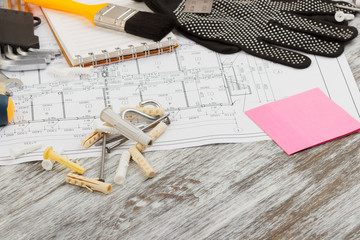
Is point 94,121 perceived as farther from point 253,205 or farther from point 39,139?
point 253,205

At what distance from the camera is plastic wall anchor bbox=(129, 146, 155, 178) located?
0.81m

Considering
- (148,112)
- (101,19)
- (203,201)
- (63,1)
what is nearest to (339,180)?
(203,201)

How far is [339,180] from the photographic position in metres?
0.81

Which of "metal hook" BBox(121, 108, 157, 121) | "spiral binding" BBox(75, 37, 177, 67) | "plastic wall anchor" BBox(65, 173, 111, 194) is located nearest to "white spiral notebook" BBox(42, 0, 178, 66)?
"spiral binding" BBox(75, 37, 177, 67)

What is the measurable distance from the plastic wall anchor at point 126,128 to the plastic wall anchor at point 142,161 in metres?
0.02

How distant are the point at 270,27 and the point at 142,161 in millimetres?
493

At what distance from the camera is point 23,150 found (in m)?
0.85

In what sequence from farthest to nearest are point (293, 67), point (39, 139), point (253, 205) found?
point (293, 67) < point (39, 139) < point (253, 205)

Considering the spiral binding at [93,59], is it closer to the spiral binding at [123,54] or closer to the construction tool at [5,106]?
the spiral binding at [123,54]

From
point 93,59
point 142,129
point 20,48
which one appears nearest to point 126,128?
point 142,129

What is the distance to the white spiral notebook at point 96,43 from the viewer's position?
3.43 feet

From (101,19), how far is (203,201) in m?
0.54

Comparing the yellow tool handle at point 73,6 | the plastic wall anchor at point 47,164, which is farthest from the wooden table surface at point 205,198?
the yellow tool handle at point 73,6

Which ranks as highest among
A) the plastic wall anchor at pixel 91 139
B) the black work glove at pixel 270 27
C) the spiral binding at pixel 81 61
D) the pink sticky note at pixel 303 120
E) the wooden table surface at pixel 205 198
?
the black work glove at pixel 270 27
